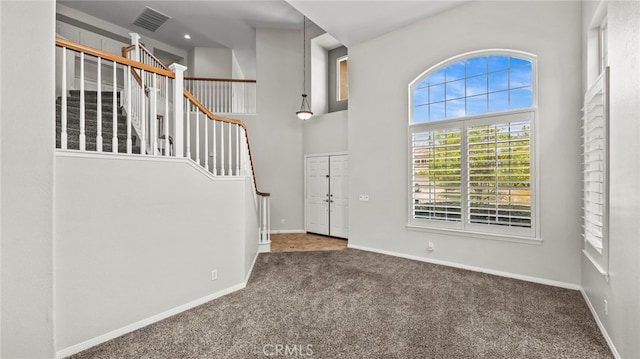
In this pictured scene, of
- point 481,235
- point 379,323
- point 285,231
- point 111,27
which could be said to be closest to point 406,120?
point 481,235

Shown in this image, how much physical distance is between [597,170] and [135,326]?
14.8 feet

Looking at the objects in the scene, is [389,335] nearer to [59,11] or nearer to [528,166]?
[528,166]

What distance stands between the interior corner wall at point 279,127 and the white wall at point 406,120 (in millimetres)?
2133

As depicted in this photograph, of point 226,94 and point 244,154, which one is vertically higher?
point 226,94

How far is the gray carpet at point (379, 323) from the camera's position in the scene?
2195 millimetres

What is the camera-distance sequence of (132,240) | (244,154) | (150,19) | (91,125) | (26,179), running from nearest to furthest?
(26,179), (132,240), (91,125), (244,154), (150,19)

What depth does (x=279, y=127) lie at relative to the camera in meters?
7.25

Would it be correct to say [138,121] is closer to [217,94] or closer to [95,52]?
[95,52]

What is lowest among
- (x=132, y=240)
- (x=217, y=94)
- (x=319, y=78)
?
(x=132, y=240)

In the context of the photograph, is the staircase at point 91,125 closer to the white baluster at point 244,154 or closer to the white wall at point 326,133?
the white baluster at point 244,154

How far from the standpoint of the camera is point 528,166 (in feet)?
12.0

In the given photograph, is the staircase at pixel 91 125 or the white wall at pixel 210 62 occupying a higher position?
the white wall at pixel 210 62

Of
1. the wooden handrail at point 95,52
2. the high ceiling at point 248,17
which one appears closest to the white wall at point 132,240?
the wooden handrail at point 95,52

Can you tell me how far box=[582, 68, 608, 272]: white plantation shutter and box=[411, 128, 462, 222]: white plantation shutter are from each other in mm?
1480
